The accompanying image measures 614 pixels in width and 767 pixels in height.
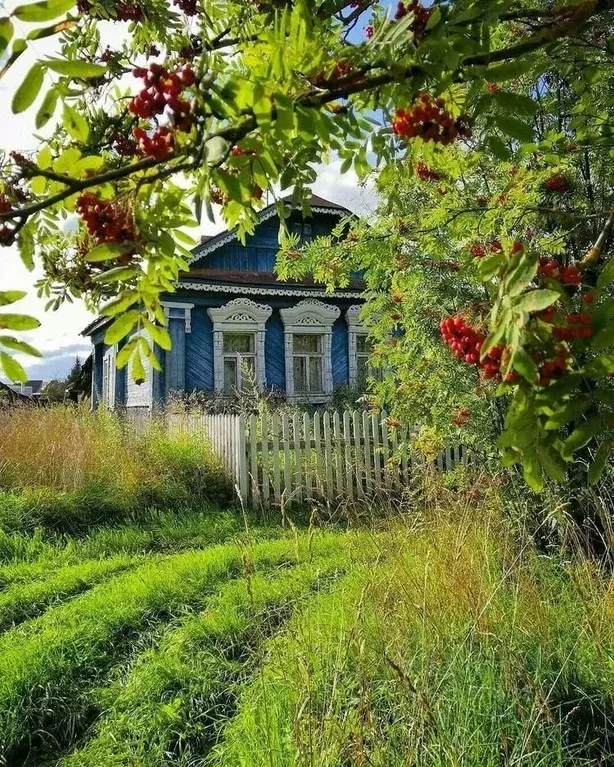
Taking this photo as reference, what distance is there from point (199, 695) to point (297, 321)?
37.3ft

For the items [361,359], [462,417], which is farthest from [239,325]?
[462,417]

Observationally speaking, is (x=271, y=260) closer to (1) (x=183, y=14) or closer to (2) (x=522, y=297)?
(1) (x=183, y=14)

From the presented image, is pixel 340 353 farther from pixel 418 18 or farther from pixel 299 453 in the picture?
pixel 418 18

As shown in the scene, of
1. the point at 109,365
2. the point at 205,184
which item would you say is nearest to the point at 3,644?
the point at 205,184

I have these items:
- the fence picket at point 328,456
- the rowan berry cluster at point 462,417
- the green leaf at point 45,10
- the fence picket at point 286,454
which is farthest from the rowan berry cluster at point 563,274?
the fence picket at point 286,454

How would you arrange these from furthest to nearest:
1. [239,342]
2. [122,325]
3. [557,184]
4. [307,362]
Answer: [307,362] → [239,342] → [557,184] → [122,325]

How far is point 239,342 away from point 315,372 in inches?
76.0

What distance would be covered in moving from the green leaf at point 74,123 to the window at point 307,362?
12.3m

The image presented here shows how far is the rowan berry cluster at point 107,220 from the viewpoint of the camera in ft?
3.85

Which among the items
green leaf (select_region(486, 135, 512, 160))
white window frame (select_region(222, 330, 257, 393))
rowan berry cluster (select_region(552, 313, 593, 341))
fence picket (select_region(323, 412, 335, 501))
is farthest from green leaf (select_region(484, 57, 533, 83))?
white window frame (select_region(222, 330, 257, 393))

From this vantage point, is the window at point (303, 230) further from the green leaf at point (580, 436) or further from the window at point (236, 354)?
the green leaf at point (580, 436)

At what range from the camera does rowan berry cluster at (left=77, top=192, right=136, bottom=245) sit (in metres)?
1.17

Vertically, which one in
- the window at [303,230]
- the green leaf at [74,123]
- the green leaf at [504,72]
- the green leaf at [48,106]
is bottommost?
the green leaf at [48,106]

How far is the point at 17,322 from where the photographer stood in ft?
3.74
